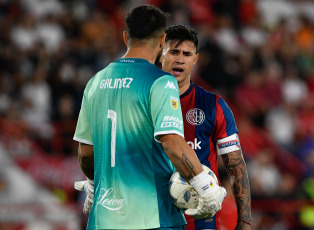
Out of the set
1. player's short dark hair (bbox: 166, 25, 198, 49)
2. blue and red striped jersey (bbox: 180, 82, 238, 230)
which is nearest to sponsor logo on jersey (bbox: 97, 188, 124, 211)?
blue and red striped jersey (bbox: 180, 82, 238, 230)

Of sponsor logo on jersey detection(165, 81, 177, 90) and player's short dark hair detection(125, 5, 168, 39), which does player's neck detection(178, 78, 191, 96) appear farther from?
sponsor logo on jersey detection(165, 81, 177, 90)

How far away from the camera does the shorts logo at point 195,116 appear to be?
5270mm

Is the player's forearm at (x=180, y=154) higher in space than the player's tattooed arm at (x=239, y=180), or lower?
higher

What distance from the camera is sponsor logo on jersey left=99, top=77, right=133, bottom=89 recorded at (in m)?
4.14

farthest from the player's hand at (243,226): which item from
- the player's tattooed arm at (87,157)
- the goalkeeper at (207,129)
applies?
the player's tattooed arm at (87,157)

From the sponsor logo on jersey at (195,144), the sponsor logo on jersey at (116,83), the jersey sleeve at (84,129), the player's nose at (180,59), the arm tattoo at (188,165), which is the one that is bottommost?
the arm tattoo at (188,165)

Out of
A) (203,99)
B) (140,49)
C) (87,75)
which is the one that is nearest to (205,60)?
(87,75)

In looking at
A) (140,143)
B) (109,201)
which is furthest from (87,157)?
(140,143)

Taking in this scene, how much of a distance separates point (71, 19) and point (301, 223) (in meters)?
6.76

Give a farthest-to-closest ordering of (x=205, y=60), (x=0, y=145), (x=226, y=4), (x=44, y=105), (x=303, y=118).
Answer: (x=226, y=4) → (x=303, y=118) → (x=205, y=60) → (x=44, y=105) → (x=0, y=145)

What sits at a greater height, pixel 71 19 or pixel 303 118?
pixel 71 19

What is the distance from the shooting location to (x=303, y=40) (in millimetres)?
17594

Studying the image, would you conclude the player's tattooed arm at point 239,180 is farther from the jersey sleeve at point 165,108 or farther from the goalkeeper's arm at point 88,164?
the jersey sleeve at point 165,108

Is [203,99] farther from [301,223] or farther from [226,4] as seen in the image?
[226,4]
